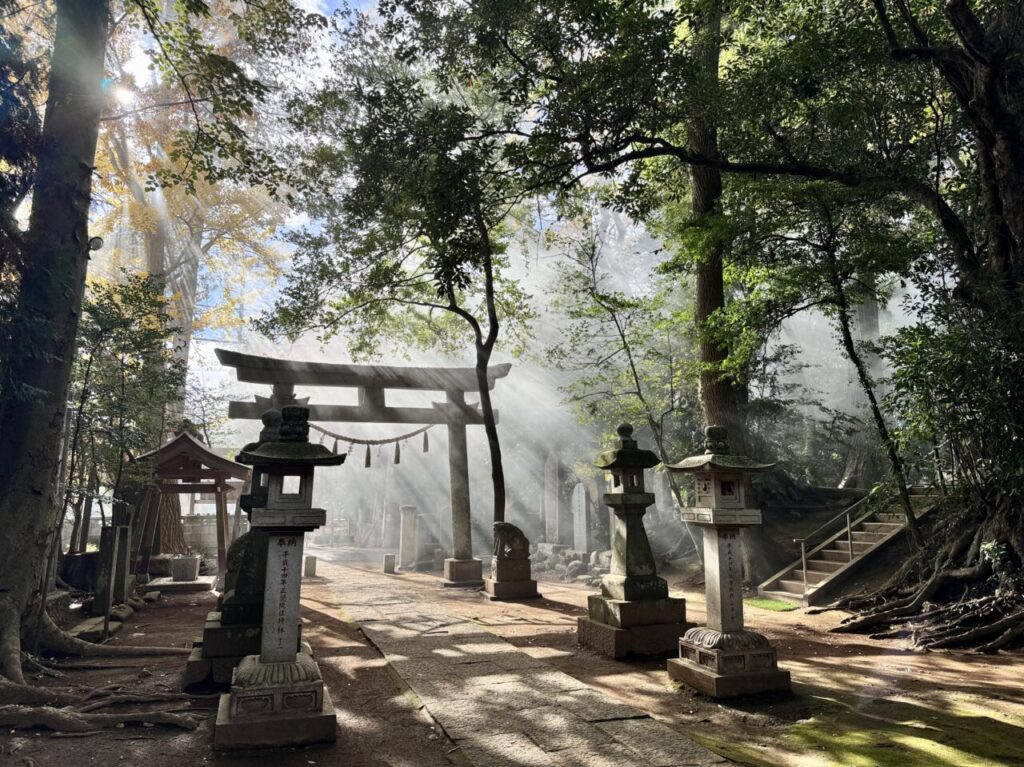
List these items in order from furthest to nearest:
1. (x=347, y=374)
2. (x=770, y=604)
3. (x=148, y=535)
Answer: (x=347, y=374)
(x=148, y=535)
(x=770, y=604)

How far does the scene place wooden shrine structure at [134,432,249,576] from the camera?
495 inches

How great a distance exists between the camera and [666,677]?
21.1 ft

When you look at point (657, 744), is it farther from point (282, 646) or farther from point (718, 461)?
point (282, 646)

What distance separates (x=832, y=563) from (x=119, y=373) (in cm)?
1452

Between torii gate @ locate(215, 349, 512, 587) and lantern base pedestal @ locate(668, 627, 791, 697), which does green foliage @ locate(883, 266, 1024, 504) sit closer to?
lantern base pedestal @ locate(668, 627, 791, 697)

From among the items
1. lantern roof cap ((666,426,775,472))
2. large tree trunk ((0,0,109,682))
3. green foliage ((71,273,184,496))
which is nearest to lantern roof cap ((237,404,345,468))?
large tree trunk ((0,0,109,682))

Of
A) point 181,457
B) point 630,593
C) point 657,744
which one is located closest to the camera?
point 657,744

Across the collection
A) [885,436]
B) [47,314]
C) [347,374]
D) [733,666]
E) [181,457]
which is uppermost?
[347,374]

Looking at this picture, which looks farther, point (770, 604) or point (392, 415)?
point (392, 415)

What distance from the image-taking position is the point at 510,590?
1214 centimetres

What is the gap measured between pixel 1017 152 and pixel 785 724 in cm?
830

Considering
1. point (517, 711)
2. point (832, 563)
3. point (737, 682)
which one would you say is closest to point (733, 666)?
point (737, 682)

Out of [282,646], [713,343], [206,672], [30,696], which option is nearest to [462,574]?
[713,343]

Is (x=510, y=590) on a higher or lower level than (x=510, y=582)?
lower
